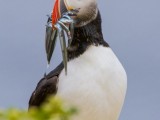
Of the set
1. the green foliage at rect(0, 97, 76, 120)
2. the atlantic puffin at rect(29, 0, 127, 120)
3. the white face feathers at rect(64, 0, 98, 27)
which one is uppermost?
the green foliage at rect(0, 97, 76, 120)

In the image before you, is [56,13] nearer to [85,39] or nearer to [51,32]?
[51,32]

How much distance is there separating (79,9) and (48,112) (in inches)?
169

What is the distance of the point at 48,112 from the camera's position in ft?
1.49

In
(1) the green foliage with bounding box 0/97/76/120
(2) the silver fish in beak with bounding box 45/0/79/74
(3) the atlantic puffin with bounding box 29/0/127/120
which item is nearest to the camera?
(1) the green foliage with bounding box 0/97/76/120

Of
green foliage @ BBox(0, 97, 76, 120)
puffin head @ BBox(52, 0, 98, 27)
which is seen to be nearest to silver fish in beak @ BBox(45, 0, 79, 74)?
puffin head @ BBox(52, 0, 98, 27)

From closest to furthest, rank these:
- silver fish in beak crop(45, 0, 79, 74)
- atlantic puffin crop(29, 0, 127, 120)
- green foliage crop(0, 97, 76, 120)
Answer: green foliage crop(0, 97, 76, 120) → atlantic puffin crop(29, 0, 127, 120) → silver fish in beak crop(45, 0, 79, 74)

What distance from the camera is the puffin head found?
4.66 meters

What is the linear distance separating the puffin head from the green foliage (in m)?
4.22

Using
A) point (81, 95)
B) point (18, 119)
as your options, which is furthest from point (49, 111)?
point (81, 95)

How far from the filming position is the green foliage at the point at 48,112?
1.46 feet

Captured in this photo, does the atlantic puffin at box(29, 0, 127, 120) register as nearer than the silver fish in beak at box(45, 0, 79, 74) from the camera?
Yes

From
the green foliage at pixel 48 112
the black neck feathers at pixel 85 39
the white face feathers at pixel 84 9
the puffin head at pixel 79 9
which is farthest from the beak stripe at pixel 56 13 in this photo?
the green foliage at pixel 48 112

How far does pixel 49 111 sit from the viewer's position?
45 cm

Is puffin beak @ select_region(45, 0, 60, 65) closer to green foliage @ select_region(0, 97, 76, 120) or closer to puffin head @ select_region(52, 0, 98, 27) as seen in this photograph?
puffin head @ select_region(52, 0, 98, 27)
